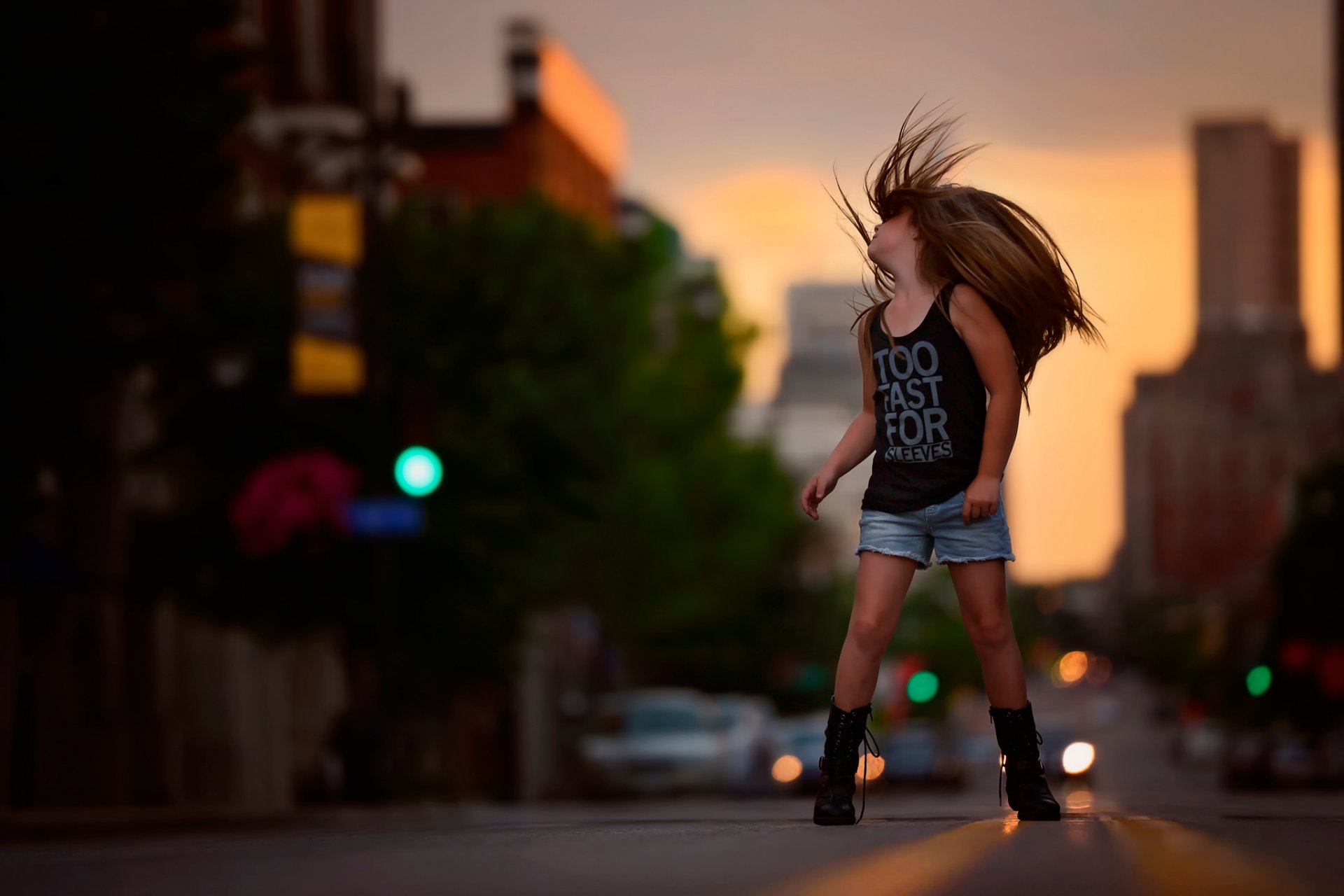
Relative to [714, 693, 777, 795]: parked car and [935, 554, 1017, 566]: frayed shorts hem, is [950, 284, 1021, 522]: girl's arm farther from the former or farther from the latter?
[714, 693, 777, 795]: parked car

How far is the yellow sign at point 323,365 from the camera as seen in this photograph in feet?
74.0

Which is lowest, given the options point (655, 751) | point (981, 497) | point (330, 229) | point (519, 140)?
point (655, 751)

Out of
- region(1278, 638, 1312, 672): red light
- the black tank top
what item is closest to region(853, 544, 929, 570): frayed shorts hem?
the black tank top

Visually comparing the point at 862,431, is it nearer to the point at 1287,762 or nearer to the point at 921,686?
the point at 921,686

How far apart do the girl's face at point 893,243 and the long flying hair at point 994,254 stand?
28 mm

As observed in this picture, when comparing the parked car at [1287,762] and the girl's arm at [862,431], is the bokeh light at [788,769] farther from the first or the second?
the girl's arm at [862,431]

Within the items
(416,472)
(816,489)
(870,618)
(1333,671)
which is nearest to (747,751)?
(416,472)

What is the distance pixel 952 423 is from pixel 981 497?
0.27 metres

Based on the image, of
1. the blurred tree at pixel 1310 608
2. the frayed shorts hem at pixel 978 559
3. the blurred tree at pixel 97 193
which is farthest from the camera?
the blurred tree at pixel 1310 608

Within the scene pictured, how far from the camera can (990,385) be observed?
6121 mm

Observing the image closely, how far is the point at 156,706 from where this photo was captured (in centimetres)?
2672

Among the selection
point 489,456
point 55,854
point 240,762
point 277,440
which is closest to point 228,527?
point 277,440

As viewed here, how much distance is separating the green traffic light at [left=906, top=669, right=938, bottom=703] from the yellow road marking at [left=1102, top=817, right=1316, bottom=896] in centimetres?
3930

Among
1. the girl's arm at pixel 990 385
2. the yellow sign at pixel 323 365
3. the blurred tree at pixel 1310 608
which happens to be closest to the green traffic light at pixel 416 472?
the yellow sign at pixel 323 365
